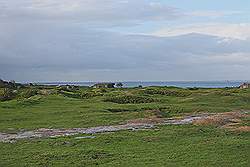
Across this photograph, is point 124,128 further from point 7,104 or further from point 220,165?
point 7,104

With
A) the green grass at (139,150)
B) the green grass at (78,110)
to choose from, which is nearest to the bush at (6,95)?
the green grass at (78,110)

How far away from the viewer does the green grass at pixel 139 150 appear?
25578mm

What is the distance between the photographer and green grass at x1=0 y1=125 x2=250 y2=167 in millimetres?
25578

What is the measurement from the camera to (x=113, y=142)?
32781mm

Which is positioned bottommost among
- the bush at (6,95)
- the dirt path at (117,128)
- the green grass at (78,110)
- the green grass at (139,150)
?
the green grass at (139,150)

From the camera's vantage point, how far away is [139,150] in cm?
2903

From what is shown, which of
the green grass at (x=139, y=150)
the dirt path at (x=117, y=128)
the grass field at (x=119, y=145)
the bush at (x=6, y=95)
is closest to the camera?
the green grass at (x=139, y=150)

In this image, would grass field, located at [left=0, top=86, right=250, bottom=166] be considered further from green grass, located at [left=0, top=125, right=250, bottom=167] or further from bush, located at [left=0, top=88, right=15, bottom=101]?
bush, located at [left=0, top=88, right=15, bottom=101]

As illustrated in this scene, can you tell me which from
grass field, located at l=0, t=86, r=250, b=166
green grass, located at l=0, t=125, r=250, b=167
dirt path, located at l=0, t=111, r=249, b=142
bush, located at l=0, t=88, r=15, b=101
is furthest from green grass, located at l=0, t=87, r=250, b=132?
green grass, located at l=0, t=125, r=250, b=167

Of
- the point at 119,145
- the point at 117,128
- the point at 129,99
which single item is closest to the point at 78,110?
the point at 117,128

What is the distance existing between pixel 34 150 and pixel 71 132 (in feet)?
29.3

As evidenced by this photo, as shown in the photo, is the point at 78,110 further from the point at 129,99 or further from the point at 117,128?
the point at 129,99

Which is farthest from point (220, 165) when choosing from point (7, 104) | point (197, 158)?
point (7, 104)

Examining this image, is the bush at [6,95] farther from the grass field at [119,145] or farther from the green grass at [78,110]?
the grass field at [119,145]
